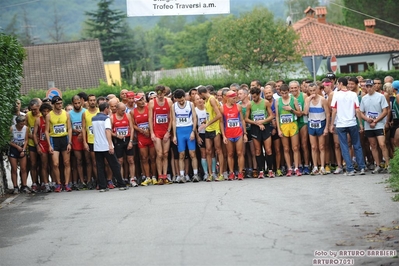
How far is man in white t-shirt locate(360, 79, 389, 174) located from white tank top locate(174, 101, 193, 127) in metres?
3.85

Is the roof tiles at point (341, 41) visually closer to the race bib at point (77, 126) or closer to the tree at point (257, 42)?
the tree at point (257, 42)

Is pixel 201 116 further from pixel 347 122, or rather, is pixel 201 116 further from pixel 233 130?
pixel 347 122

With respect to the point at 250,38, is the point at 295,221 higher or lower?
lower

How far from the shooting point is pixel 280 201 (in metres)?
14.3

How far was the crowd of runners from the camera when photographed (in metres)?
19.0

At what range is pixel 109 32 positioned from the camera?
118 meters

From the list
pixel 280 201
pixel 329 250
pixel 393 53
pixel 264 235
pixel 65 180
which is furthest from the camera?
pixel 393 53

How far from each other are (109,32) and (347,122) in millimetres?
102322

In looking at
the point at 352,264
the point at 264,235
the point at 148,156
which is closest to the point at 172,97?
the point at 148,156

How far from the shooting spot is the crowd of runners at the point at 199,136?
19.0 metres

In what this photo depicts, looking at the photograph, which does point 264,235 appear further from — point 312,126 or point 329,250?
point 312,126

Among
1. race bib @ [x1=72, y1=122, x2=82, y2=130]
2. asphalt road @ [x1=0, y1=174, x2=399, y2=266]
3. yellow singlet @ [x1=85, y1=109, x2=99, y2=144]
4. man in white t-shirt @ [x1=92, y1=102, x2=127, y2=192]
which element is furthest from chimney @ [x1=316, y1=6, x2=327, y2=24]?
asphalt road @ [x1=0, y1=174, x2=399, y2=266]

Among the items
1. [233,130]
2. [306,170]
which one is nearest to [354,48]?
[306,170]

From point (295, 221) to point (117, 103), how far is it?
770 cm
